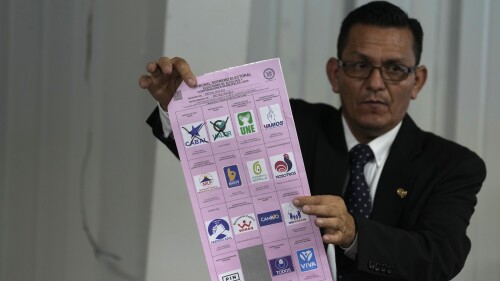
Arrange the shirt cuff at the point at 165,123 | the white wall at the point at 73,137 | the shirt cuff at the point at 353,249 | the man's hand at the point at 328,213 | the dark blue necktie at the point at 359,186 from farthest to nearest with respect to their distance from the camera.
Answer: the white wall at the point at 73,137 → the dark blue necktie at the point at 359,186 → the shirt cuff at the point at 165,123 → the shirt cuff at the point at 353,249 → the man's hand at the point at 328,213

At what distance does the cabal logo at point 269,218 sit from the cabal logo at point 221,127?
0.17 m

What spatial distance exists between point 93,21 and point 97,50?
A: 0.11 m

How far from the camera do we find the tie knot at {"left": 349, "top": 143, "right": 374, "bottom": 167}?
1.94 metres

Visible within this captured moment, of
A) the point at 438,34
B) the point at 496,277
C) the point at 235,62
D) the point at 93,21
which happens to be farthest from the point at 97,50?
the point at 496,277

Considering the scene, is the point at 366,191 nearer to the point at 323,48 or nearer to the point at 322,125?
the point at 322,125

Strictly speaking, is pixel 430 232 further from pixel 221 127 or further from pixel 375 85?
pixel 221 127

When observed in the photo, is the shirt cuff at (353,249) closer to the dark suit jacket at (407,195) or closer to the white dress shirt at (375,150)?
the dark suit jacket at (407,195)

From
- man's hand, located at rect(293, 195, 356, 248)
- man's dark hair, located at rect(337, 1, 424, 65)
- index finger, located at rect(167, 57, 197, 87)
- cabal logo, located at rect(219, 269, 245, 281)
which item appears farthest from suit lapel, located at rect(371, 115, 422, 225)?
index finger, located at rect(167, 57, 197, 87)

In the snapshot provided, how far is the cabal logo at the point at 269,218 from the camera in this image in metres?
1.48

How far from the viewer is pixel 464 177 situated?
1.90m

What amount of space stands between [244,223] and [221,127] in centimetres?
19

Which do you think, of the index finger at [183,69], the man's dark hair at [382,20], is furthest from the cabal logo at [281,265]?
the man's dark hair at [382,20]

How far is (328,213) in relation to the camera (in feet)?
4.70

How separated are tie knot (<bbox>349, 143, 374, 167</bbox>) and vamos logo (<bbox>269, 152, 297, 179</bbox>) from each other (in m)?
0.50
